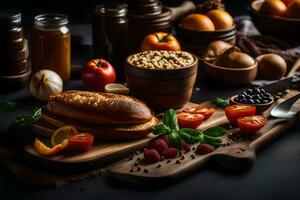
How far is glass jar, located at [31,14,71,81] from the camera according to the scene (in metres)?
2.36

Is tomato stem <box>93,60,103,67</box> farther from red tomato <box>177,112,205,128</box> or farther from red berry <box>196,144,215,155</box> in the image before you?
red berry <box>196,144,215,155</box>

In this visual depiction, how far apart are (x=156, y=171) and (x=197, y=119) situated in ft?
1.13

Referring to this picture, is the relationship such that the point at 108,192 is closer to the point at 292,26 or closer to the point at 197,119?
the point at 197,119

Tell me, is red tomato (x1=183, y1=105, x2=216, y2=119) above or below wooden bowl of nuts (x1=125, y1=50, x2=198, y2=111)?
below

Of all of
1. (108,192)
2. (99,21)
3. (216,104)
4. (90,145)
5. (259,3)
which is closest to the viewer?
(108,192)

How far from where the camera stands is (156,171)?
1714 mm

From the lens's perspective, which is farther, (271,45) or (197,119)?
(271,45)

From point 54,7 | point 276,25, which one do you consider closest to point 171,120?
point 276,25

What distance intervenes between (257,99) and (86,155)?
0.63 m

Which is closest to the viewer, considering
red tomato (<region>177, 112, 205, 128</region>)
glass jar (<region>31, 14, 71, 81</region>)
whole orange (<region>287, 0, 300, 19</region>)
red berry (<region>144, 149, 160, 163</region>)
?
red berry (<region>144, 149, 160, 163</region>)

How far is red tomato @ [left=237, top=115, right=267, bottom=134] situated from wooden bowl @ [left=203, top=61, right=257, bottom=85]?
1.46 ft

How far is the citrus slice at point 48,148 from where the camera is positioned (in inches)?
70.0

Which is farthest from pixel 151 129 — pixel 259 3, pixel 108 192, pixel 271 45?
pixel 259 3

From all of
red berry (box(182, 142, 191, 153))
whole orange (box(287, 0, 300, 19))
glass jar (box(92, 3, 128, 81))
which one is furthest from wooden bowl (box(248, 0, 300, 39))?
red berry (box(182, 142, 191, 153))
